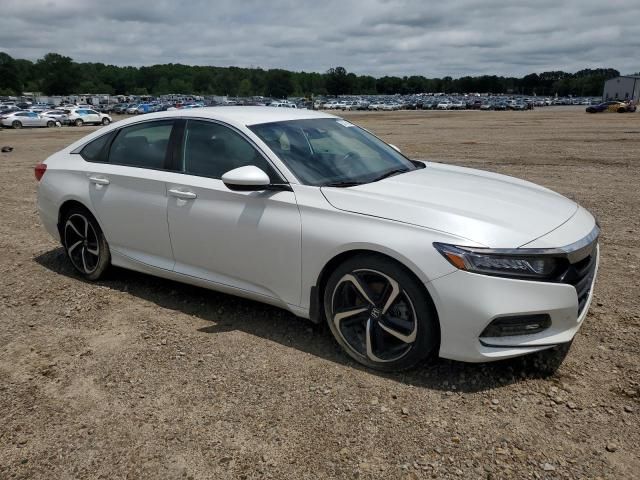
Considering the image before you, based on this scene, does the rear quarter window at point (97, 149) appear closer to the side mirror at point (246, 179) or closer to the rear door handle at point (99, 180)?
the rear door handle at point (99, 180)

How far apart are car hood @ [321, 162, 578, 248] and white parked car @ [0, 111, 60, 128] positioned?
46.5 metres

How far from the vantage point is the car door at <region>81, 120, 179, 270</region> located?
14.7 ft

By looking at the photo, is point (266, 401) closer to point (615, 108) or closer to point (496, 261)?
point (496, 261)

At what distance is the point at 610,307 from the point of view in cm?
447

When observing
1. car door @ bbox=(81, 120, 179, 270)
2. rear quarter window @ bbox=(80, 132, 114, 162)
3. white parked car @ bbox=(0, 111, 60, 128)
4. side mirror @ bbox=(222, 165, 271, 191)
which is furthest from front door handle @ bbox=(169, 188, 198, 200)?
white parked car @ bbox=(0, 111, 60, 128)

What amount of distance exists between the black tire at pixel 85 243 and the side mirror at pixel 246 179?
192 centimetres

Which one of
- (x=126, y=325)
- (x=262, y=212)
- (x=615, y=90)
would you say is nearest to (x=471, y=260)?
(x=262, y=212)

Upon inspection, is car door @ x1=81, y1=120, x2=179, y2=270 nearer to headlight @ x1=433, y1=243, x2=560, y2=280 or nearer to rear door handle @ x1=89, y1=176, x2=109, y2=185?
rear door handle @ x1=89, y1=176, x2=109, y2=185

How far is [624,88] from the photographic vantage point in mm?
120938

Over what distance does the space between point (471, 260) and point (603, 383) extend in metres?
1.21

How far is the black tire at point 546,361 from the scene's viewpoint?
3486mm

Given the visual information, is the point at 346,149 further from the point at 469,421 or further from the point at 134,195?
the point at 469,421

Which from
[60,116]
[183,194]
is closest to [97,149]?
[183,194]

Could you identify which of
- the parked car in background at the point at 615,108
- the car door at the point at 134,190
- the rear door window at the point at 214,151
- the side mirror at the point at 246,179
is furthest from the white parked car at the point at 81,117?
the parked car in background at the point at 615,108
